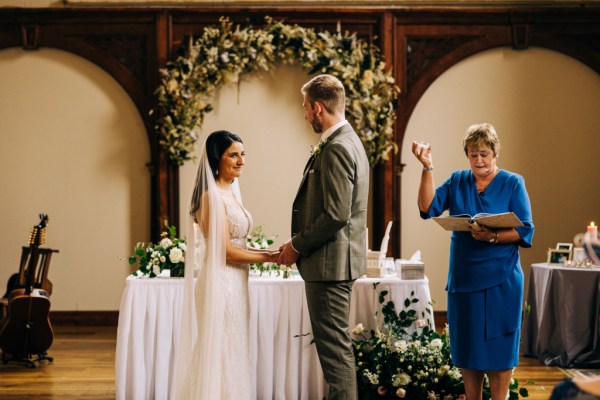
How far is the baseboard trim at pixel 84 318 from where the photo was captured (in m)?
7.23

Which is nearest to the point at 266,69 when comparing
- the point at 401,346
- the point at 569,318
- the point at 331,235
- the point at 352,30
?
the point at 352,30

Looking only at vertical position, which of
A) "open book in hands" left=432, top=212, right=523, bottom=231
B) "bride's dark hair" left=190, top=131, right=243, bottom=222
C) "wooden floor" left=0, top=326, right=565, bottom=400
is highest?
"bride's dark hair" left=190, top=131, right=243, bottom=222

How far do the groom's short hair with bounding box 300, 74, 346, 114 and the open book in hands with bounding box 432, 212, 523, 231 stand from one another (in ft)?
2.39

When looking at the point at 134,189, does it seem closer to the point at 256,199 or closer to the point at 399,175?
the point at 256,199

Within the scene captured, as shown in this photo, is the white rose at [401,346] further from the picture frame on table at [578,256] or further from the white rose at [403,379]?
the picture frame on table at [578,256]

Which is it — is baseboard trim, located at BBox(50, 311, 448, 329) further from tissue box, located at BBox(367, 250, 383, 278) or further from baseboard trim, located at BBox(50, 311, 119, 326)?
tissue box, located at BBox(367, 250, 383, 278)

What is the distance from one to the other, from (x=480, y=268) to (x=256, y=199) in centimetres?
402

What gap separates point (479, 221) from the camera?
3.39 metres

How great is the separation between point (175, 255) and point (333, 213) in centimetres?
154

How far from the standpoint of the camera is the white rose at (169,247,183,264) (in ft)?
14.9

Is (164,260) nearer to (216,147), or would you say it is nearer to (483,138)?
(216,147)

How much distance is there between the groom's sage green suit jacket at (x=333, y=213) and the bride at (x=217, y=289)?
308 millimetres

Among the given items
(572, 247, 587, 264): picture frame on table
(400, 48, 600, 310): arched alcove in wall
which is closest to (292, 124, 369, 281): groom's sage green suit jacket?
(572, 247, 587, 264): picture frame on table

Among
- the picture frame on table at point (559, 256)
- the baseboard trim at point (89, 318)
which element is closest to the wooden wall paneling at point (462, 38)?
the baseboard trim at point (89, 318)
